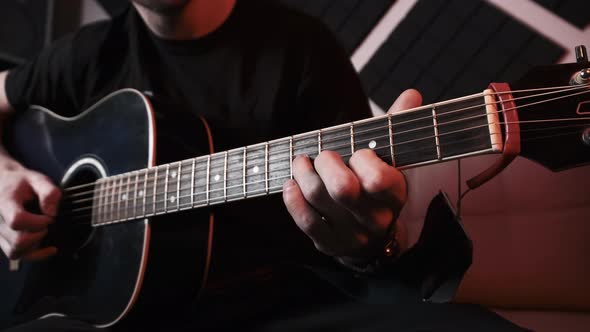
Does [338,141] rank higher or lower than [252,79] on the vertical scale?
higher

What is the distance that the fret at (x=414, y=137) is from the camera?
20.2 inches

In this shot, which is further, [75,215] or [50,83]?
[50,83]

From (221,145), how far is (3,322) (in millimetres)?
624

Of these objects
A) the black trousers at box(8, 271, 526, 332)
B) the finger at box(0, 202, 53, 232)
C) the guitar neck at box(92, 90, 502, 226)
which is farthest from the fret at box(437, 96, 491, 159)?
the finger at box(0, 202, 53, 232)

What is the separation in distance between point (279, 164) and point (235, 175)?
8 centimetres

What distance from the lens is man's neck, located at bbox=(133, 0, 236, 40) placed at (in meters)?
0.95

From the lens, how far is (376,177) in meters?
0.51

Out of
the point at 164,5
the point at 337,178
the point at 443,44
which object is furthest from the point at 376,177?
the point at 443,44

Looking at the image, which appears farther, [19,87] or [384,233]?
[19,87]

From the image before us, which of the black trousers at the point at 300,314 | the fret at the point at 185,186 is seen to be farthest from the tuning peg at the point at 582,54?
the fret at the point at 185,186

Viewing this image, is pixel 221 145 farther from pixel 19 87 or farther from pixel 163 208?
pixel 19 87

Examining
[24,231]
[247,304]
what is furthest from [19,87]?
[247,304]

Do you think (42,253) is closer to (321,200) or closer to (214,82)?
(214,82)

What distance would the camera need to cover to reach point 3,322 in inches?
37.8
